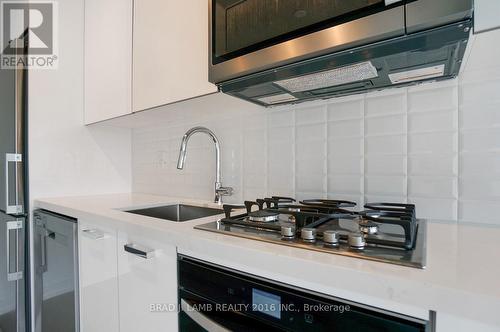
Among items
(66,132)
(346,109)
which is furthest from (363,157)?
(66,132)

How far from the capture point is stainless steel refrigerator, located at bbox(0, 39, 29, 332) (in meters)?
1.46

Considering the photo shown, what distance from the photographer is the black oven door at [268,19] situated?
620 mm

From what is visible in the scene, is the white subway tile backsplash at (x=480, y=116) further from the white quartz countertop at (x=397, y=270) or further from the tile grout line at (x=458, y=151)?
the white quartz countertop at (x=397, y=270)

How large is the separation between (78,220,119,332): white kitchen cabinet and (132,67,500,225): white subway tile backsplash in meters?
0.59

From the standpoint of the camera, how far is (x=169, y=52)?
1.12 meters

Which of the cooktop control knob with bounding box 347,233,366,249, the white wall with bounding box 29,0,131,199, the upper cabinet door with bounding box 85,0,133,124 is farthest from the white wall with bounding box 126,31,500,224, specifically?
the white wall with bounding box 29,0,131,199

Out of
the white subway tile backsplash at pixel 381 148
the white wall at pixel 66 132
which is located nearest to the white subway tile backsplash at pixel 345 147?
the white subway tile backsplash at pixel 381 148

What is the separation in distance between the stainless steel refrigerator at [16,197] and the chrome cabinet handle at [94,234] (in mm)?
702

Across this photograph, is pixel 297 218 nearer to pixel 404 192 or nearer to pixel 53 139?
pixel 404 192

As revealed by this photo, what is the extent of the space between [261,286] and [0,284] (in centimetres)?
197

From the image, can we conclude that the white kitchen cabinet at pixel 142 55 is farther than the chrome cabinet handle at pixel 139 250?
Yes

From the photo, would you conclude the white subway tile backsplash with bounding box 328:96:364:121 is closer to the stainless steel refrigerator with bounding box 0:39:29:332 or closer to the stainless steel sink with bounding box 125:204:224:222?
the stainless steel sink with bounding box 125:204:224:222

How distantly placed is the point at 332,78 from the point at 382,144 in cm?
31

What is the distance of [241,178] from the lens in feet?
4.38
